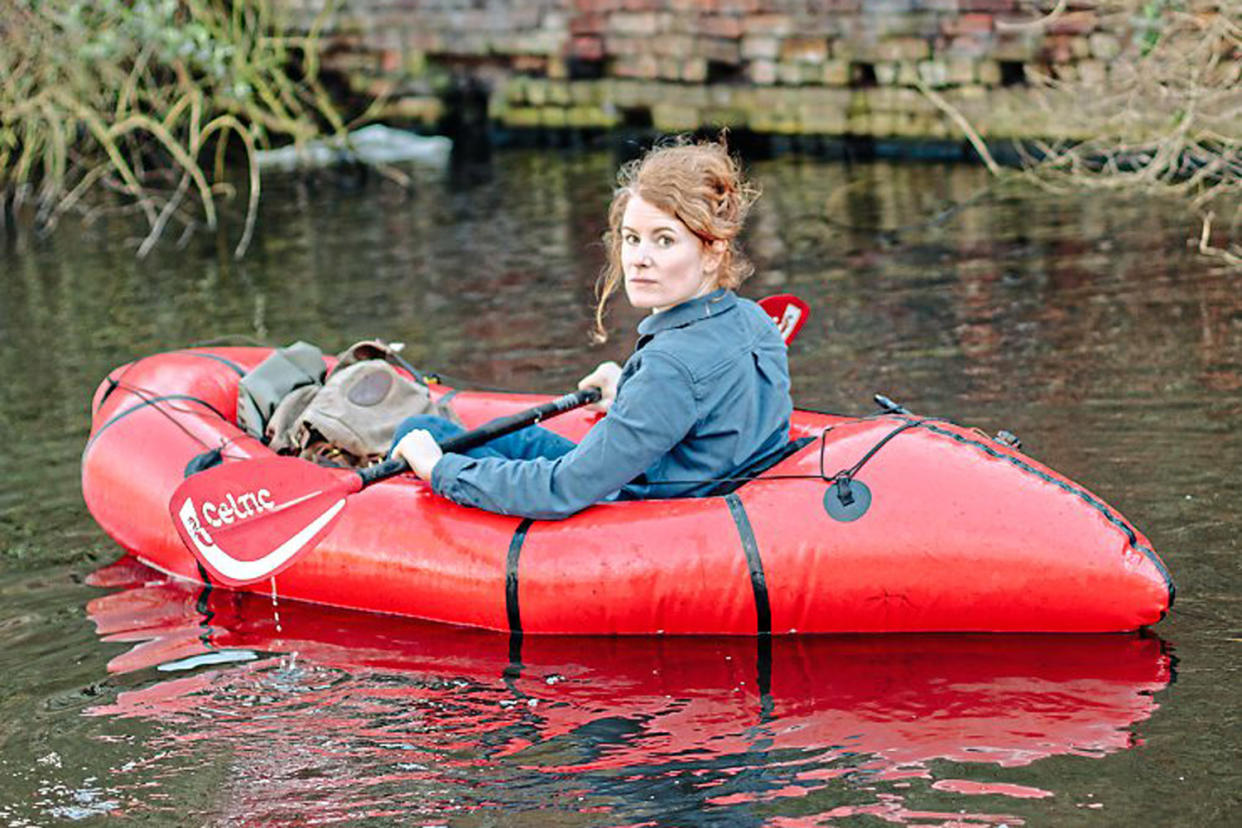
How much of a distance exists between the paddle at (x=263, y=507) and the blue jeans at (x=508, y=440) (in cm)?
9

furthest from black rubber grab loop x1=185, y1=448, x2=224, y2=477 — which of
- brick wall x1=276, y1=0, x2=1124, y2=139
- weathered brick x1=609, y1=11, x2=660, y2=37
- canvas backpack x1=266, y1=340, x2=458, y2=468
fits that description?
weathered brick x1=609, y1=11, x2=660, y2=37

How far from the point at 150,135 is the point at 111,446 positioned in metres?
8.21

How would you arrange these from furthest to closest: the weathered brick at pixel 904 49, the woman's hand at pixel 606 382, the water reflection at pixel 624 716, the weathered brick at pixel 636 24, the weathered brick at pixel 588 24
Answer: the weathered brick at pixel 588 24 → the weathered brick at pixel 636 24 → the weathered brick at pixel 904 49 → the woman's hand at pixel 606 382 → the water reflection at pixel 624 716

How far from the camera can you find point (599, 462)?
4414 mm

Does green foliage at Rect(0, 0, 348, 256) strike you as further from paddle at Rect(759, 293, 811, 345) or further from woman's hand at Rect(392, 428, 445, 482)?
woman's hand at Rect(392, 428, 445, 482)

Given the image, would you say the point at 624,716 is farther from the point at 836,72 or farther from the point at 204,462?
the point at 836,72

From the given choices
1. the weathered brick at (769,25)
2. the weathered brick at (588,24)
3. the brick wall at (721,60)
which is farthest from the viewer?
the weathered brick at (588,24)

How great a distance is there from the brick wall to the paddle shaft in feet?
19.8

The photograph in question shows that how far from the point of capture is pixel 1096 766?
12.1 feet

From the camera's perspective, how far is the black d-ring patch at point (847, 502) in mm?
4410

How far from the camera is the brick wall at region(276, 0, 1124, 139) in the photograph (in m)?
11.4

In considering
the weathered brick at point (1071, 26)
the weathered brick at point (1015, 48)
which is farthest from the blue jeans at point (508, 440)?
the weathered brick at point (1015, 48)

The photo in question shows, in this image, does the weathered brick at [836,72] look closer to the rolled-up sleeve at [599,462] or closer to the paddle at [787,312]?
the paddle at [787,312]

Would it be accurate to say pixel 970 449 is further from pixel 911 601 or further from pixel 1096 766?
pixel 1096 766
